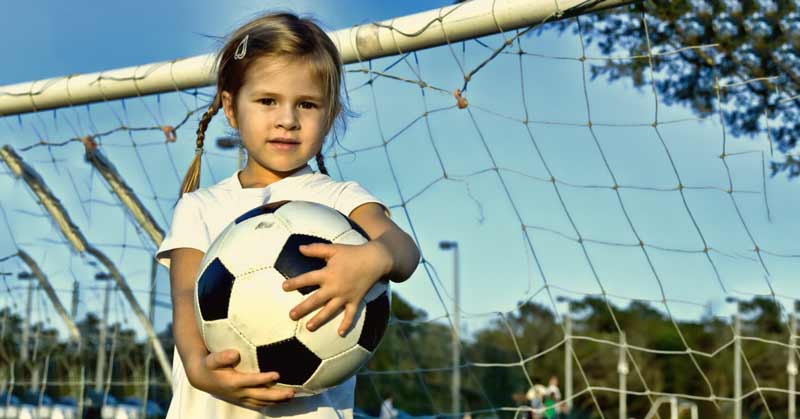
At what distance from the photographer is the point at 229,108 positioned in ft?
6.46

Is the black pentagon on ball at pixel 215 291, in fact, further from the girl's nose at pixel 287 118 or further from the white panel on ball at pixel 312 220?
the girl's nose at pixel 287 118

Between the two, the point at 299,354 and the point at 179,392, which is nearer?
the point at 299,354

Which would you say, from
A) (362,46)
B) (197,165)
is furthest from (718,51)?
(197,165)

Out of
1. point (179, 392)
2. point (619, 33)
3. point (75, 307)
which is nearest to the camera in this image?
point (179, 392)

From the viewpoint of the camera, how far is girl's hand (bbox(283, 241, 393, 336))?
4.97 feet

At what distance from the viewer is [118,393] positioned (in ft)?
28.9

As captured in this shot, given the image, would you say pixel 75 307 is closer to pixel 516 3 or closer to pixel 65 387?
pixel 65 387

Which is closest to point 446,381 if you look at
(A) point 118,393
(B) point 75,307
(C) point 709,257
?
(A) point 118,393

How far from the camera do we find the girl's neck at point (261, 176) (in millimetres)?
1922

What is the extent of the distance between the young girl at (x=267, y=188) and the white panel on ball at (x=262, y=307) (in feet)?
0.20

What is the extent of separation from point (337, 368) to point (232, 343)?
0.58 feet

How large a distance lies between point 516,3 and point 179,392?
2.14 meters

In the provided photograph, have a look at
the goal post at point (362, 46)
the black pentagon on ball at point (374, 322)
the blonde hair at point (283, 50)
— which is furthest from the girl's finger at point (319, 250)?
the goal post at point (362, 46)

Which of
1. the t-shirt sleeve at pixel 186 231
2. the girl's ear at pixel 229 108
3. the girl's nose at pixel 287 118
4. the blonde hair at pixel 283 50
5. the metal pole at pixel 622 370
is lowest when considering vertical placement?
the metal pole at pixel 622 370
